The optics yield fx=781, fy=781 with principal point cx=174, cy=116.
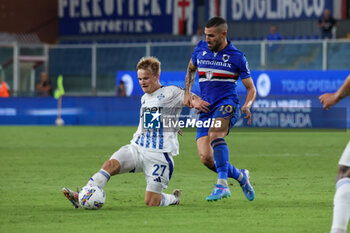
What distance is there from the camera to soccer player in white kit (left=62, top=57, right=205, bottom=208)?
7.91 meters

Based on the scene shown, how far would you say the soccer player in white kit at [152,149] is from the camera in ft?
26.0

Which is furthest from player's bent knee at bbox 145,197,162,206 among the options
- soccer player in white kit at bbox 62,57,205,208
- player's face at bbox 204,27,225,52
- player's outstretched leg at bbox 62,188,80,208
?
player's face at bbox 204,27,225,52

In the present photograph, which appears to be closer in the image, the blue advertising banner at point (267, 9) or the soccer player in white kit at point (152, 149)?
the soccer player in white kit at point (152, 149)

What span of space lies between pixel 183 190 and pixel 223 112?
1541 mm

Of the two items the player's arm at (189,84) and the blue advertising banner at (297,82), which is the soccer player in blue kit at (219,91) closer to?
the player's arm at (189,84)

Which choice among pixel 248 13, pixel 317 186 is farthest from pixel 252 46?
pixel 317 186

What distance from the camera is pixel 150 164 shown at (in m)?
7.99

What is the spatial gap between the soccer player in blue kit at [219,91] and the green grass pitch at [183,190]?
427 mm

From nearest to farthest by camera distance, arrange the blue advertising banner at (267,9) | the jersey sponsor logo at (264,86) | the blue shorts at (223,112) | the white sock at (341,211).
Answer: the white sock at (341,211) < the blue shorts at (223,112) < the jersey sponsor logo at (264,86) < the blue advertising banner at (267,9)

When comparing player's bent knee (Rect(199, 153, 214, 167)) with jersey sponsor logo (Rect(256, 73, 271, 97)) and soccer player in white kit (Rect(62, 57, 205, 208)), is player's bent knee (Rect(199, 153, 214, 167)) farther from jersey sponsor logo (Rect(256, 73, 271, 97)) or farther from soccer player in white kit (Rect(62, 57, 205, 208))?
jersey sponsor logo (Rect(256, 73, 271, 97))

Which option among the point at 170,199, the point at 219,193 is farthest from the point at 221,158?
the point at 170,199

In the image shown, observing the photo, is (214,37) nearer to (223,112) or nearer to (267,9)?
(223,112)

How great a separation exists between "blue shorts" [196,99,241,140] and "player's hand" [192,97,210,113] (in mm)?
85

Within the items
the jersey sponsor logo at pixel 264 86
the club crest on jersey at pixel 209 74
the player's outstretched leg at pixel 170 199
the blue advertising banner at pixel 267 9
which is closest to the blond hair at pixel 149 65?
the club crest on jersey at pixel 209 74
